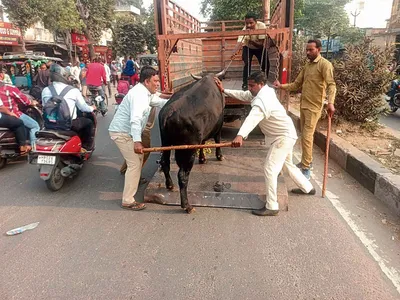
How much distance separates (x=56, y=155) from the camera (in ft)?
13.3

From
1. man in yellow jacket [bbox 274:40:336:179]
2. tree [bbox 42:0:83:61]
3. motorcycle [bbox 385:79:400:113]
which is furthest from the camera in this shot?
tree [bbox 42:0:83:61]

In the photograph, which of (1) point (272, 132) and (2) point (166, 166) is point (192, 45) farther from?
(1) point (272, 132)

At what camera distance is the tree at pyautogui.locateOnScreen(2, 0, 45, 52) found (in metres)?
17.3

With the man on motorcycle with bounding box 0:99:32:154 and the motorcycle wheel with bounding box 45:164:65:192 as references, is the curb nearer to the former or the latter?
the motorcycle wheel with bounding box 45:164:65:192

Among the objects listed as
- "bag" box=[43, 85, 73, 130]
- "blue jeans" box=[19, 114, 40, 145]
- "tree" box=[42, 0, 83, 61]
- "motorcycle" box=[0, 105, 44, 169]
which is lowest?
"motorcycle" box=[0, 105, 44, 169]

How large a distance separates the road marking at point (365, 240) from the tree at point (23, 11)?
770 inches

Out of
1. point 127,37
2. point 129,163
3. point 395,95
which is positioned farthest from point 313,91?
point 127,37

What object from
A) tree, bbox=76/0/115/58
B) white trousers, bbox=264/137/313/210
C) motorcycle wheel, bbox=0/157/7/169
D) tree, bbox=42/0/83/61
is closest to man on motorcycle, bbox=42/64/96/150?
motorcycle wheel, bbox=0/157/7/169

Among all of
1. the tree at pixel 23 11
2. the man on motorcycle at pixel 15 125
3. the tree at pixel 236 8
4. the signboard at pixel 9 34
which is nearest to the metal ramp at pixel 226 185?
the man on motorcycle at pixel 15 125

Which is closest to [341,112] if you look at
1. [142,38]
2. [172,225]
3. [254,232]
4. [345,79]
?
[345,79]

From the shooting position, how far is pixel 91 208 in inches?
146

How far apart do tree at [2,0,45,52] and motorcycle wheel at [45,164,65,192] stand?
690 inches

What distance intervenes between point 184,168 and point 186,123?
52cm

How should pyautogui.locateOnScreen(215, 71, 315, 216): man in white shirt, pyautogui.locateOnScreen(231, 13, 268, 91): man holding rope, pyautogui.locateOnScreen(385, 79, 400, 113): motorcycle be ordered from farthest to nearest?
pyautogui.locateOnScreen(385, 79, 400, 113): motorcycle, pyautogui.locateOnScreen(231, 13, 268, 91): man holding rope, pyautogui.locateOnScreen(215, 71, 315, 216): man in white shirt
